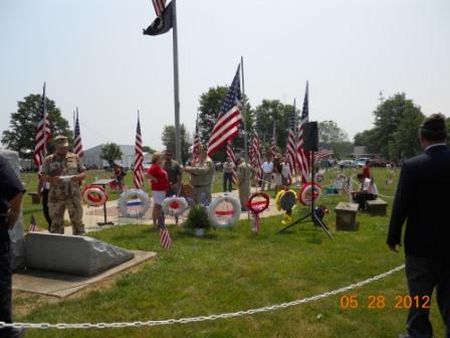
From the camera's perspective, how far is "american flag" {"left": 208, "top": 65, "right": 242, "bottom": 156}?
31.4 feet

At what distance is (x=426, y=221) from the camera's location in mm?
3383

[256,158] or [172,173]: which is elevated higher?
[256,158]

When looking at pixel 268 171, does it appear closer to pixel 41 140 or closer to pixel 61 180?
pixel 41 140

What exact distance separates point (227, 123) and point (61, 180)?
4180mm

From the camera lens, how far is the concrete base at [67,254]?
5.75 m

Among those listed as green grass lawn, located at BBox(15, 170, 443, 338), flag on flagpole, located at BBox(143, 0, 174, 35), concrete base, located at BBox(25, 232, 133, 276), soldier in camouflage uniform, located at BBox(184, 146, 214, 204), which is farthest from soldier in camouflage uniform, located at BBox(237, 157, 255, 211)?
concrete base, located at BBox(25, 232, 133, 276)

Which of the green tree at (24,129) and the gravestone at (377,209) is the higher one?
the green tree at (24,129)

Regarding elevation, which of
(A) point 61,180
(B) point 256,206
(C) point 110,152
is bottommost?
(B) point 256,206

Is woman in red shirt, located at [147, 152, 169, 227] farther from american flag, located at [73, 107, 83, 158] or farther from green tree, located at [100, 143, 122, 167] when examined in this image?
green tree, located at [100, 143, 122, 167]

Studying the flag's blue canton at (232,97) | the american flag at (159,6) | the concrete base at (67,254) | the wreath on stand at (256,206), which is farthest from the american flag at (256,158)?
the concrete base at (67,254)

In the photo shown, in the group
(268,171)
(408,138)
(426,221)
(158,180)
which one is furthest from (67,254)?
(408,138)

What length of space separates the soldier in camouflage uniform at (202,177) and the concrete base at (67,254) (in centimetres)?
426

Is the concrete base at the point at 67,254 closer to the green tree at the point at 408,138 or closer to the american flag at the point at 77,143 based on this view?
the american flag at the point at 77,143

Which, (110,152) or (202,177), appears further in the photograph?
(110,152)
